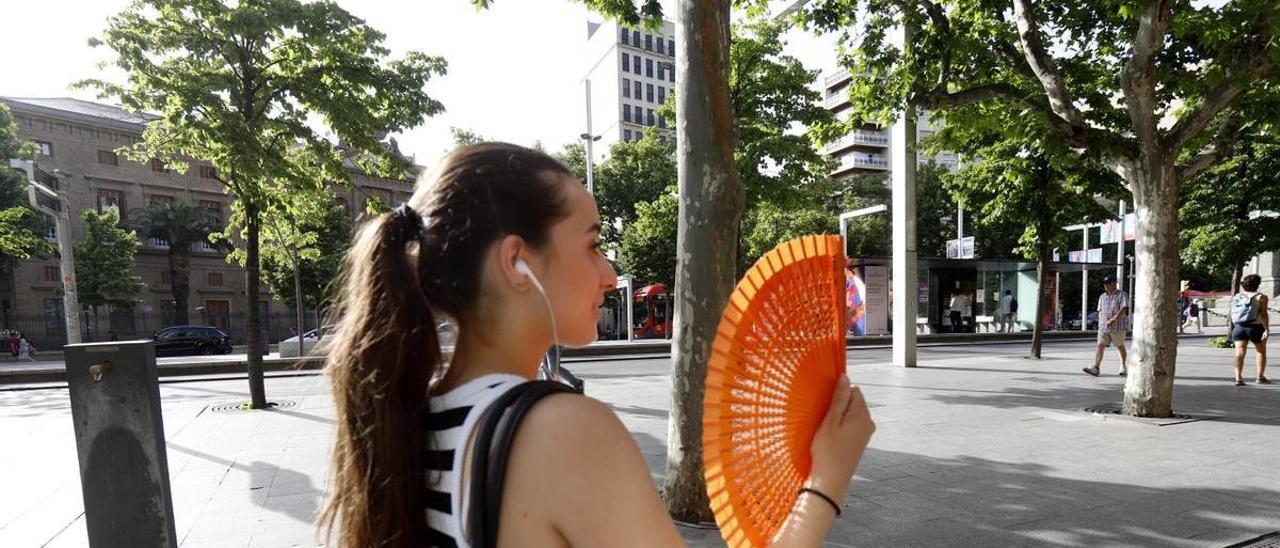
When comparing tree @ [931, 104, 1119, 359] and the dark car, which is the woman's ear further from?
the dark car

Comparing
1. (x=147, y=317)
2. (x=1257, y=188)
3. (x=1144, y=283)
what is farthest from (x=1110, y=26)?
(x=147, y=317)

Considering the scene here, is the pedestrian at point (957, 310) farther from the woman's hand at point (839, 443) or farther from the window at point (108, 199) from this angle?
the window at point (108, 199)

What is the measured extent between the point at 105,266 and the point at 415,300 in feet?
135

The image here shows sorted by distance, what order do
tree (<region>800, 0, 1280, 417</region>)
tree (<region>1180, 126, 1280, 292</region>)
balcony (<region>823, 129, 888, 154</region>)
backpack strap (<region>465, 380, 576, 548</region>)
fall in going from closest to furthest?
backpack strap (<region>465, 380, 576, 548</region>) → tree (<region>800, 0, 1280, 417</region>) → tree (<region>1180, 126, 1280, 292</region>) → balcony (<region>823, 129, 888, 154</region>)

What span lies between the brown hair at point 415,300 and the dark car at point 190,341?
103 feet

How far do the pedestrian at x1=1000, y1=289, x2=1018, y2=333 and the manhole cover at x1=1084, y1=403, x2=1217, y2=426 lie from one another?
68.7 ft

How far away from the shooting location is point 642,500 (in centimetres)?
83

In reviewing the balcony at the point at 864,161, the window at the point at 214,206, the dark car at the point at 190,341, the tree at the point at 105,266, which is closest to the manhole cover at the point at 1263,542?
the dark car at the point at 190,341

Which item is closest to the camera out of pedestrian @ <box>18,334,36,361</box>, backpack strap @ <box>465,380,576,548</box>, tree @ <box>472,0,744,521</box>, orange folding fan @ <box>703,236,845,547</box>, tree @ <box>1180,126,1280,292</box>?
backpack strap @ <box>465,380,576,548</box>

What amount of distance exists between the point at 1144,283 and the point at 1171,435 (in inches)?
64.9

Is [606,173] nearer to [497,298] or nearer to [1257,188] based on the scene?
[1257,188]

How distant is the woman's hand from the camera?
1.01m

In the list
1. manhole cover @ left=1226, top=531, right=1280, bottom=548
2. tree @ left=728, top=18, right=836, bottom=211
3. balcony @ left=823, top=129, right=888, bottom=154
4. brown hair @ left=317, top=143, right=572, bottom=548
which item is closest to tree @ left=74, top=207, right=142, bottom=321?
tree @ left=728, top=18, right=836, bottom=211

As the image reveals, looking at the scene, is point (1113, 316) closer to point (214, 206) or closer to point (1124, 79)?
point (1124, 79)
